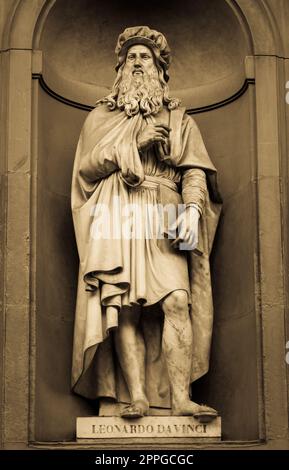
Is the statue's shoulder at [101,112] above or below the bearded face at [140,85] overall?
below

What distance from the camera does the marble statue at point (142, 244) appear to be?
42.9 ft

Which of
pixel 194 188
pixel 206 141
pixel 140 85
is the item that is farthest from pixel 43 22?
pixel 194 188

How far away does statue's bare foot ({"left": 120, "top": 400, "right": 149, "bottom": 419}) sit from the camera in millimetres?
12891

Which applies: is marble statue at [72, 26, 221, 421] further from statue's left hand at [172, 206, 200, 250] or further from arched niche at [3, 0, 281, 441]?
arched niche at [3, 0, 281, 441]

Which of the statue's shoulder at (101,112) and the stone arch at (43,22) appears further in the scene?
the stone arch at (43,22)

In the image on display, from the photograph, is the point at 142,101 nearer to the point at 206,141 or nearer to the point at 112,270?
the point at 206,141

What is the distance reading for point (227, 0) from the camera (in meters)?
14.2

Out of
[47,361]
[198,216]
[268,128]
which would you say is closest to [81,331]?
[47,361]

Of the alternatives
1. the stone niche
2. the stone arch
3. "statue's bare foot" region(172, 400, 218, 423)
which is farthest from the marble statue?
the stone arch

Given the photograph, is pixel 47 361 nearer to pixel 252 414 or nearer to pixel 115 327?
pixel 115 327

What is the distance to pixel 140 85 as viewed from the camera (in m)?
13.7

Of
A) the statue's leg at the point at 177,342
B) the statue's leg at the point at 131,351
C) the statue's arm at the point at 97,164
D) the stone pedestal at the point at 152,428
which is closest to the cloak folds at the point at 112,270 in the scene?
the statue's arm at the point at 97,164

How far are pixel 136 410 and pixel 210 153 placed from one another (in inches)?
91.0

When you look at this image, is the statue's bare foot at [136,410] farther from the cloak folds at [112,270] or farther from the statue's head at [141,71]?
the statue's head at [141,71]
